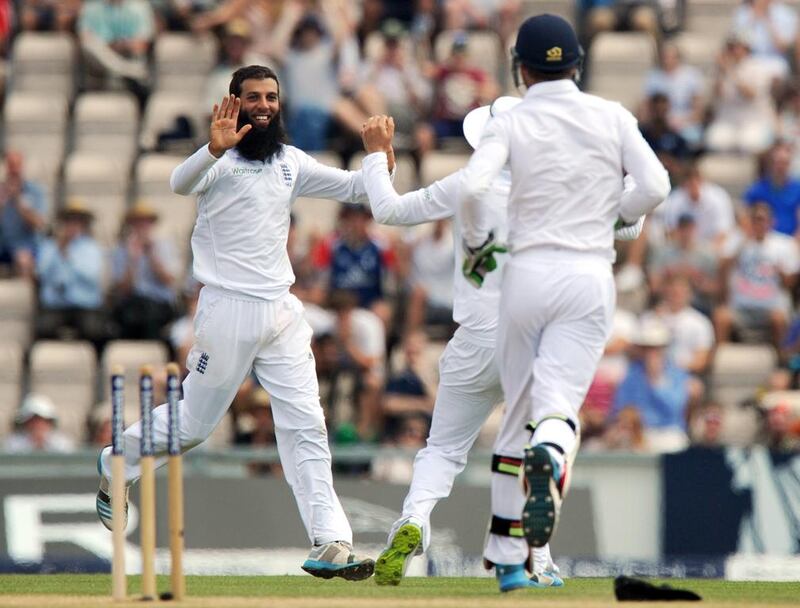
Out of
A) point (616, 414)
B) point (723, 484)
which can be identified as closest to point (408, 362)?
point (616, 414)

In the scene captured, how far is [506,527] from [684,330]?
25.8 ft

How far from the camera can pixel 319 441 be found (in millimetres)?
10797

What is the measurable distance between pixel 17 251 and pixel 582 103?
9.82 meters

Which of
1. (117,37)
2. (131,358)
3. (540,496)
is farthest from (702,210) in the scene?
(540,496)

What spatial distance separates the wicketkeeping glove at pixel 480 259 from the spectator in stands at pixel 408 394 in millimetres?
6385

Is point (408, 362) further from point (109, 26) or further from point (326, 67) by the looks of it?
point (109, 26)

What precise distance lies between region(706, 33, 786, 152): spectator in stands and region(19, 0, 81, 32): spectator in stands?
21.7 feet

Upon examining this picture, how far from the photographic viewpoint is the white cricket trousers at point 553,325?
30.1ft

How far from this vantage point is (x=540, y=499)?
8.75 m

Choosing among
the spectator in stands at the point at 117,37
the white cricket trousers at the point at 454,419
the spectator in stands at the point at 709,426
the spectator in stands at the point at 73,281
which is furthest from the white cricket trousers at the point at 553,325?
the spectator in stands at the point at 117,37

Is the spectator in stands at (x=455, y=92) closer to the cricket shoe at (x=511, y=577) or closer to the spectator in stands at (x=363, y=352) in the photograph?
the spectator in stands at (x=363, y=352)

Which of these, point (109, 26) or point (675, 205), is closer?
point (675, 205)

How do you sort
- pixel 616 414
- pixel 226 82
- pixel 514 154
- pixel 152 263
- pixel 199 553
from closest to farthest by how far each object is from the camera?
pixel 514 154 < pixel 199 553 < pixel 616 414 < pixel 152 263 < pixel 226 82

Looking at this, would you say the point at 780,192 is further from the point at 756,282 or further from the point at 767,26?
the point at 767,26
